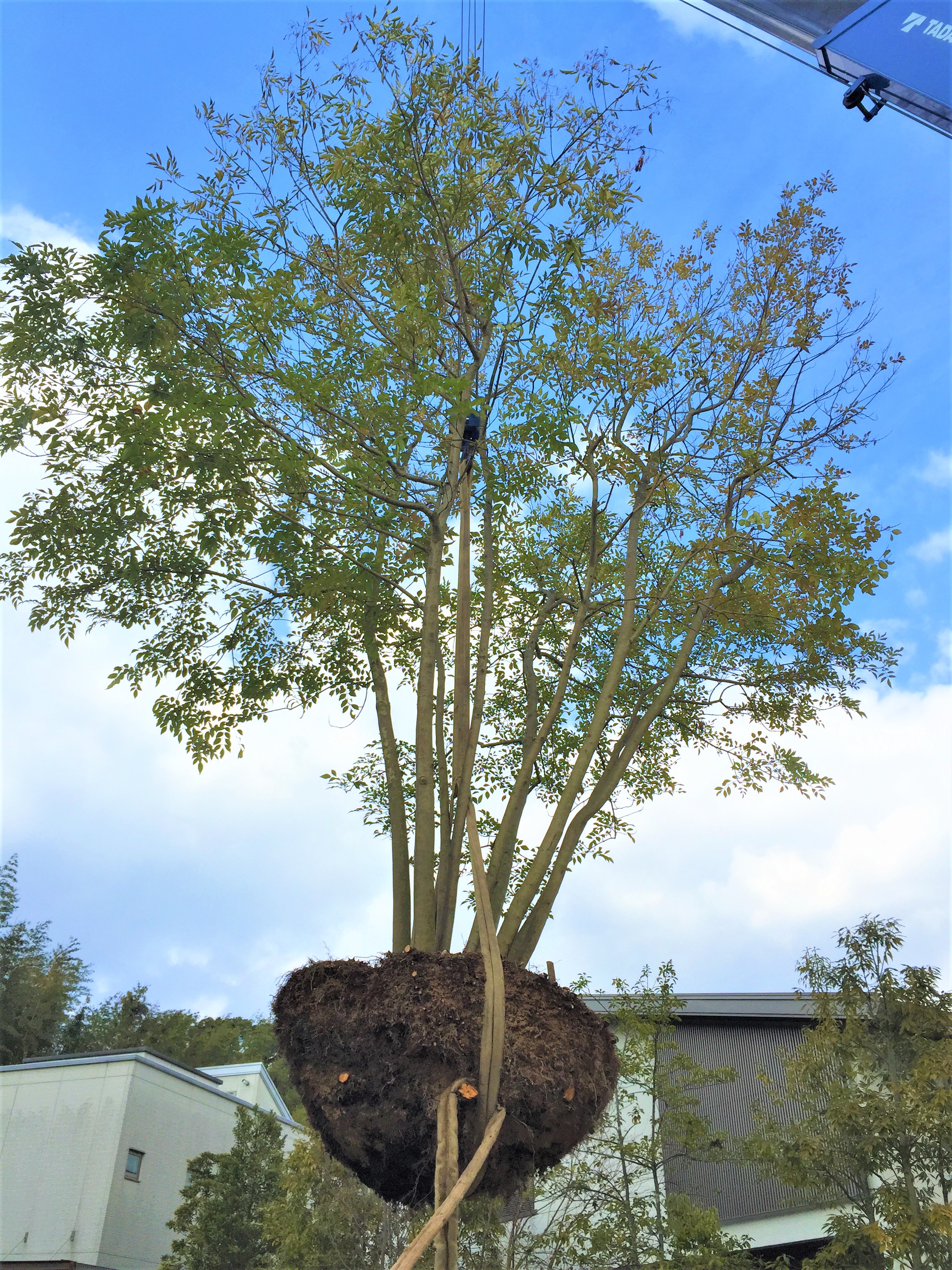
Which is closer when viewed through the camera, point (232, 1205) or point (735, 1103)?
point (735, 1103)

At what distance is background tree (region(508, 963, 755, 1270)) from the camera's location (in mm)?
7758

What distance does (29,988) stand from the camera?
2206 cm

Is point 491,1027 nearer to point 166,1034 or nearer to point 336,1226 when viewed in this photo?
point 336,1226

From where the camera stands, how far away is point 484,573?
4938 mm

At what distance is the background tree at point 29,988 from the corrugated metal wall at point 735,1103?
16.3 meters

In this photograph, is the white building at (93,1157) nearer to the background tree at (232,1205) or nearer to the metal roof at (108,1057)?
the metal roof at (108,1057)

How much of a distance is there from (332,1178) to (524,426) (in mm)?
6914

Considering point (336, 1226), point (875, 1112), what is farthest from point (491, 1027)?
point (336, 1226)

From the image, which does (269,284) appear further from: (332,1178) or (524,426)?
(332,1178)

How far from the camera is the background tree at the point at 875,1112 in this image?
21.2 feet

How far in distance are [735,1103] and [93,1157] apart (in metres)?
8.23

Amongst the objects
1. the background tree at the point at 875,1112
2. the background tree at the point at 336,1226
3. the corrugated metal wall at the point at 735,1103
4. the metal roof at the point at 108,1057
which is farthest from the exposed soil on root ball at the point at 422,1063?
the metal roof at the point at 108,1057

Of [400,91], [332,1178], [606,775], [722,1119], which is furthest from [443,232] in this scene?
[722,1119]

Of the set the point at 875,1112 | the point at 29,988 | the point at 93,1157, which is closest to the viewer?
the point at 875,1112
